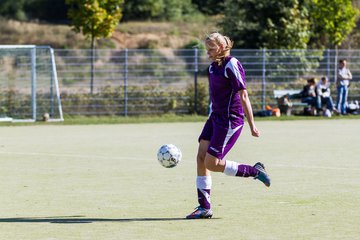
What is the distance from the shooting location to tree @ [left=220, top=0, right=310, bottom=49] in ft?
122

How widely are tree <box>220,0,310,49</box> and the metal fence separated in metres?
3.81

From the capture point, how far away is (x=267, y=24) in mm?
39156

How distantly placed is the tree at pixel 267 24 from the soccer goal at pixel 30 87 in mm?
11347

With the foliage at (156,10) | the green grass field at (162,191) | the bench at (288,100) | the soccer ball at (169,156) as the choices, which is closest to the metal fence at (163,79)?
the bench at (288,100)

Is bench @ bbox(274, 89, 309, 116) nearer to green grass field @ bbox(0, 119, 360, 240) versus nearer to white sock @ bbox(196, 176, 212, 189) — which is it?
green grass field @ bbox(0, 119, 360, 240)

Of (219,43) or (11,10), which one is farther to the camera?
(11,10)

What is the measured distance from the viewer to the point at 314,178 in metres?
14.0

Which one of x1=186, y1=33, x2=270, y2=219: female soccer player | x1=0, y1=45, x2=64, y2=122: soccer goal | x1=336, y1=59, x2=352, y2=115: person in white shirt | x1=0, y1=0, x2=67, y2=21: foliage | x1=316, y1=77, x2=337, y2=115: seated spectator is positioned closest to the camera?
x1=186, y1=33, x2=270, y2=219: female soccer player


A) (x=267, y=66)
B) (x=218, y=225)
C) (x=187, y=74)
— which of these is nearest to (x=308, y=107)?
(x=267, y=66)

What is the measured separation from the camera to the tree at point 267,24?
37162 mm

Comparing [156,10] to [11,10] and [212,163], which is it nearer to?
[11,10]

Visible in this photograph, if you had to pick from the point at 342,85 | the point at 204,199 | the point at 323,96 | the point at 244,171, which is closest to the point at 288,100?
the point at 323,96

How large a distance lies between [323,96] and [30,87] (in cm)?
897

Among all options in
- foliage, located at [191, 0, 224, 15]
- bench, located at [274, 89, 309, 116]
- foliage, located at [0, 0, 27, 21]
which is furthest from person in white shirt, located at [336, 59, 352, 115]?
foliage, located at [191, 0, 224, 15]
